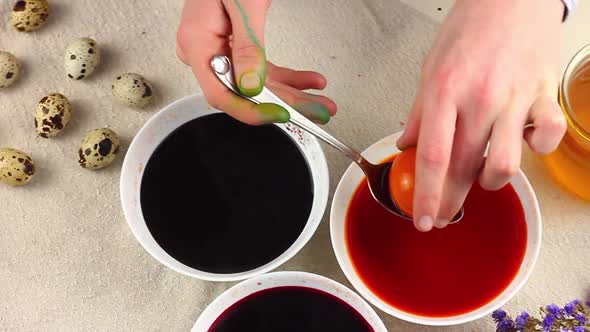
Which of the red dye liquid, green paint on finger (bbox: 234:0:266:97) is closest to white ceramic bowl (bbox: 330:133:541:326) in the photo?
the red dye liquid

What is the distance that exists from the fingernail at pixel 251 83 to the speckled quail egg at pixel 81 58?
0.43m

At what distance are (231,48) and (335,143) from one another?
0.18 m

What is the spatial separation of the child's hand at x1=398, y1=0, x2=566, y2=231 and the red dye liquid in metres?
0.21

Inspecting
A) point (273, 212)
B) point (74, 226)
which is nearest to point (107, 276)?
point (74, 226)

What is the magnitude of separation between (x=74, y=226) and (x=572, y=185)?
780 mm

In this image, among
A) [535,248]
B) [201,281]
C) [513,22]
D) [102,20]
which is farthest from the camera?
[102,20]

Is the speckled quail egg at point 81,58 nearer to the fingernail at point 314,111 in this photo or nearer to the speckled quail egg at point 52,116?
the speckled quail egg at point 52,116

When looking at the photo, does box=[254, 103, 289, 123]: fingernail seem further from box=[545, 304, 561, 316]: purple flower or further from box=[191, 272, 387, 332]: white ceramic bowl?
box=[545, 304, 561, 316]: purple flower

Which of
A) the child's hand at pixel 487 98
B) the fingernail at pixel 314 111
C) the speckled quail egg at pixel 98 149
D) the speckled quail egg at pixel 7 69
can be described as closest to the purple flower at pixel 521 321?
the child's hand at pixel 487 98

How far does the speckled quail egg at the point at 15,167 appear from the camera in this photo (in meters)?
1.06

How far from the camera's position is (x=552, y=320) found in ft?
3.00

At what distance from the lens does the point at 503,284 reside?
3.09 feet

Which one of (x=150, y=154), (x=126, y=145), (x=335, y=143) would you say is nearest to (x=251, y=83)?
(x=335, y=143)

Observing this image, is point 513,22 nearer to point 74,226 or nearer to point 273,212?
point 273,212
